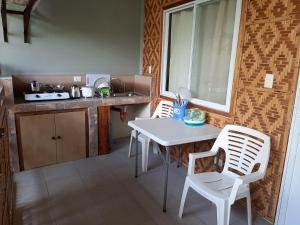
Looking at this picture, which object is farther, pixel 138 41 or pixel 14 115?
pixel 138 41

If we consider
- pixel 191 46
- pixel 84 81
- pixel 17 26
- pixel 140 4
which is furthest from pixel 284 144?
pixel 17 26

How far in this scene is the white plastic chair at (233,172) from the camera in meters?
1.66

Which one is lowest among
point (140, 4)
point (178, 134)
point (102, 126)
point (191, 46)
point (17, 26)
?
point (102, 126)

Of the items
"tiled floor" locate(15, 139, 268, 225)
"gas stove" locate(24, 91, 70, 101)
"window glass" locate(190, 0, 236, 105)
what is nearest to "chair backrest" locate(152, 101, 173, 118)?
"window glass" locate(190, 0, 236, 105)

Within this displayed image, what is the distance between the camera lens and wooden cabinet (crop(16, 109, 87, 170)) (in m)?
2.71

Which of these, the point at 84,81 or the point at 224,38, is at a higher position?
the point at 224,38

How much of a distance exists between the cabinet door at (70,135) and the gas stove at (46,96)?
22 centimetres

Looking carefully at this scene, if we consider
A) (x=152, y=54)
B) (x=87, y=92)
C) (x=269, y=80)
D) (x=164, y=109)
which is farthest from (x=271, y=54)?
(x=87, y=92)

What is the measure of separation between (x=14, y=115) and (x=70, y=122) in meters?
0.63

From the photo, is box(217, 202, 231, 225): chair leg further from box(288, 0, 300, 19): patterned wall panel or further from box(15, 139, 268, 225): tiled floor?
box(288, 0, 300, 19): patterned wall panel

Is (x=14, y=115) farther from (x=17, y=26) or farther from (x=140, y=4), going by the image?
(x=140, y=4)

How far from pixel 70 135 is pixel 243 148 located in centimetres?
210

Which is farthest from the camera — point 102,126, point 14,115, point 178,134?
point 102,126

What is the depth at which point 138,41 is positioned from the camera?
382 cm
